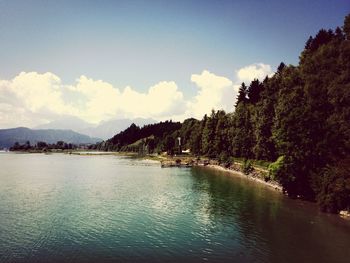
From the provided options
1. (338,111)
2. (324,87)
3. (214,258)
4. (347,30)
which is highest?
(347,30)

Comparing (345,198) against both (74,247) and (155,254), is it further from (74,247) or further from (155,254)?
(74,247)

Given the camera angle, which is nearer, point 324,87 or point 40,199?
point 324,87

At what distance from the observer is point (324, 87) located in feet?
175

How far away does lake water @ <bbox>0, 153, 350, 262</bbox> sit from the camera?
1336 inches

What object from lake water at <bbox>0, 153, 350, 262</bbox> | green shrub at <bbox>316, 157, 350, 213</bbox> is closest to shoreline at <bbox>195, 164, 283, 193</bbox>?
lake water at <bbox>0, 153, 350, 262</bbox>

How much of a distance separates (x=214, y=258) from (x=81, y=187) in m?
53.5

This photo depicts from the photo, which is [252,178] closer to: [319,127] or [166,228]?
[319,127]

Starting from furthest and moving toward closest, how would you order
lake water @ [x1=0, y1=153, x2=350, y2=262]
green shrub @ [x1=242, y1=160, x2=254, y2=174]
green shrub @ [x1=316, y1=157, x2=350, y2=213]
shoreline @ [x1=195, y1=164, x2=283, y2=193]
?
green shrub @ [x1=242, y1=160, x2=254, y2=174]
shoreline @ [x1=195, y1=164, x2=283, y2=193]
green shrub @ [x1=316, y1=157, x2=350, y2=213]
lake water @ [x1=0, y1=153, x2=350, y2=262]

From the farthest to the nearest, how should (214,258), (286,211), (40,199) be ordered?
(40,199), (286,211), (214,258)

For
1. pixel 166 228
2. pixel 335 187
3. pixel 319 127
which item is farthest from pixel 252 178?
pixel 166 228

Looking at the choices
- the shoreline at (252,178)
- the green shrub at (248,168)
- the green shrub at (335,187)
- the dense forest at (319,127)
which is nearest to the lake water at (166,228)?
the green shrub at (335,187)

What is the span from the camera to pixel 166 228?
43250mm

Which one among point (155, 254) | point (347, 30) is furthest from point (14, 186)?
point (347, 30)

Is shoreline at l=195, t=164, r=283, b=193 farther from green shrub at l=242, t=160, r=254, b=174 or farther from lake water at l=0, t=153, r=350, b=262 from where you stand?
lake water at l=0, t=153, r=350, b=262
